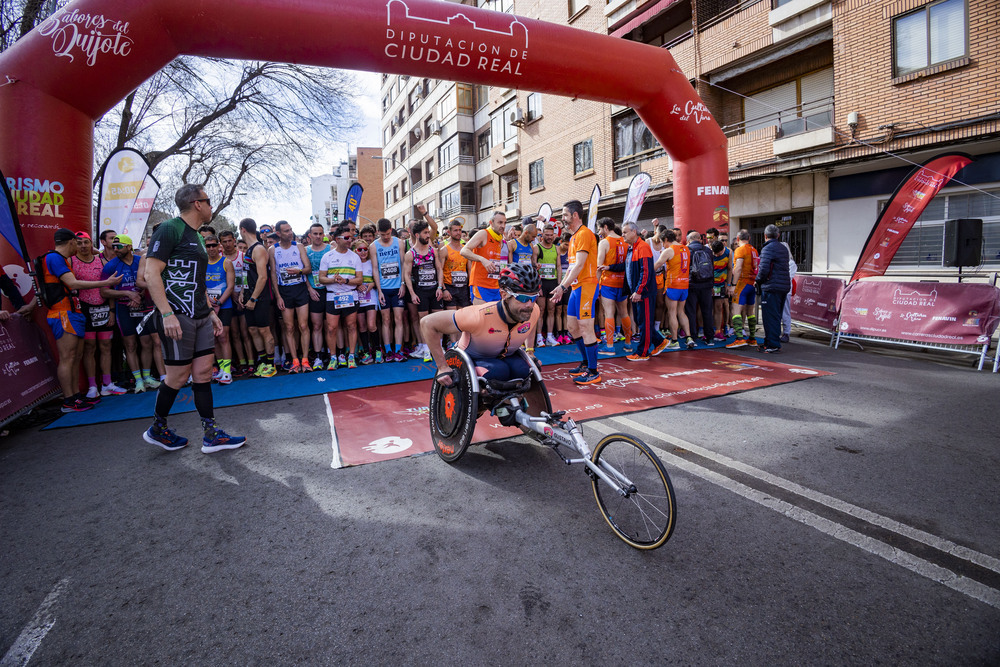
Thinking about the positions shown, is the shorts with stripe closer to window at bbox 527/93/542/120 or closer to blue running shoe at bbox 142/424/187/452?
blue running shoe at bbox 142/424/187/452

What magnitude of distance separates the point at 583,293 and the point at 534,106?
20.9 metres

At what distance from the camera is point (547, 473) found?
349cm

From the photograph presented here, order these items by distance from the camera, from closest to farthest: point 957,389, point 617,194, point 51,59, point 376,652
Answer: point 376,652
point 957,389
point 51,59
point 617,194

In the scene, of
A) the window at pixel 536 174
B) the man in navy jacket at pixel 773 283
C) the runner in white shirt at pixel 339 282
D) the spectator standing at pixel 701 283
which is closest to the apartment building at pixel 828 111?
the spectator standing at pixel 701 283

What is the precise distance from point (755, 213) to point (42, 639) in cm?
1754

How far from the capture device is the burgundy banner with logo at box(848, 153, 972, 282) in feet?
26.0

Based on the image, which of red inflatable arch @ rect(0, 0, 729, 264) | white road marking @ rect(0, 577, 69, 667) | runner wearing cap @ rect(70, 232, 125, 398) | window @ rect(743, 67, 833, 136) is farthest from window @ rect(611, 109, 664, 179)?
white road marking @ rect(0, 577, 69, 667)

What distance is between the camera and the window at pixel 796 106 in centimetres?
1345

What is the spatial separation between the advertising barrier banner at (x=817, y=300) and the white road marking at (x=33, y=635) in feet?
34.4

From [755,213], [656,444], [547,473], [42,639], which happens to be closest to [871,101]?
[755,213]

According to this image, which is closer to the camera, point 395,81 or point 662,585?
point 662,585

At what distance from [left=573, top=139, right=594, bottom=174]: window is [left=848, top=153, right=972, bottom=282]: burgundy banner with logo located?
13.6 meters

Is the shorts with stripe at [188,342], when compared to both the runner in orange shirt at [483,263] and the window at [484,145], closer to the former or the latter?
the runner in orange shirt at [483,263]

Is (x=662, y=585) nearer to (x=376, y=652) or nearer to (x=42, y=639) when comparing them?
(x=376, y=652)
